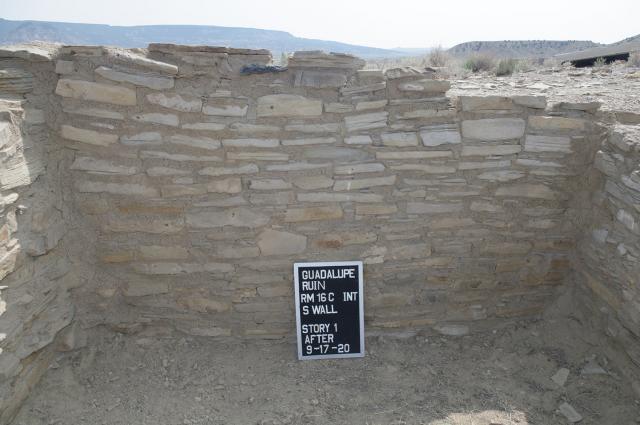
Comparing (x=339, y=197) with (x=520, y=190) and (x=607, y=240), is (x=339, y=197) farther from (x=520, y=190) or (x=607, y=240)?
(x=607, y=240)

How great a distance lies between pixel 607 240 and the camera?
3186 millimetres

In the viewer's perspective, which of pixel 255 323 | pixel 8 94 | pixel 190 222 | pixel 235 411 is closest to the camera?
pixel 8 94

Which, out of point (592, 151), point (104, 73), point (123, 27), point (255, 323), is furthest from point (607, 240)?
point (123, 27)

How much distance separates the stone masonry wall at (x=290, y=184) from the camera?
3.03 meters

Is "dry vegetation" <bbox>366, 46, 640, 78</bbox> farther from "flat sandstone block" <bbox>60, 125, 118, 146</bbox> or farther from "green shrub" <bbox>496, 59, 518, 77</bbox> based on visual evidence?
"flat sandstone block" <bbox>60, 125, 118, 146</bbox>

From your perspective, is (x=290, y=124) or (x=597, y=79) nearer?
(x=290, y=124)

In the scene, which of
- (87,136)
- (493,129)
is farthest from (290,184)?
(493,129)

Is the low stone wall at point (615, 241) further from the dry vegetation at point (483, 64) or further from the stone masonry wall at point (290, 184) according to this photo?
the dry vegetation at point (483, 64)

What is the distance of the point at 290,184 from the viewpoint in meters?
3.20

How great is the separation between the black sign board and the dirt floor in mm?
100

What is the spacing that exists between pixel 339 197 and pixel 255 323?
1.13 meters

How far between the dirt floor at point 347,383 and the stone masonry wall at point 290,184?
8.3 inches

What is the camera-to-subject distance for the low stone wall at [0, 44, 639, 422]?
2943 mm

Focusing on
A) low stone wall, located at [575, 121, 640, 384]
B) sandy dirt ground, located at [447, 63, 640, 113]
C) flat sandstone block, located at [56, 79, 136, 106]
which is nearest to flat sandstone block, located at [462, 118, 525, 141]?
sandy dirt ground, located at [447, 63, 640, 113]
